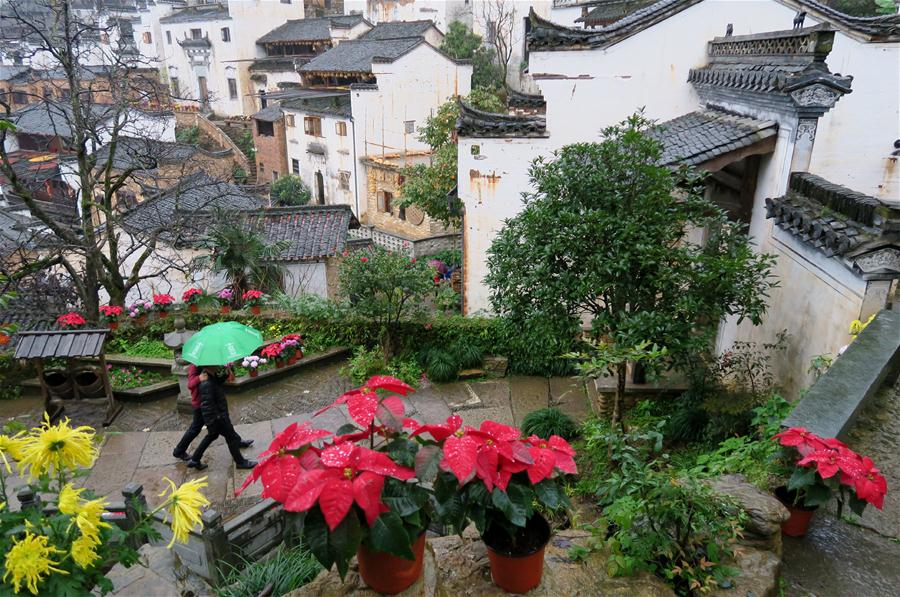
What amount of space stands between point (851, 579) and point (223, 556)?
4.89 m

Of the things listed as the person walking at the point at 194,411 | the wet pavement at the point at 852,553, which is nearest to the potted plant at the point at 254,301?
the person walking at the point at 194,411

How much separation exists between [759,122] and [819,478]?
20.4 ft

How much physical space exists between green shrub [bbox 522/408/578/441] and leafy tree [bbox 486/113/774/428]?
6.09 feet

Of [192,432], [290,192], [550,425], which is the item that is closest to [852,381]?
[550,425]

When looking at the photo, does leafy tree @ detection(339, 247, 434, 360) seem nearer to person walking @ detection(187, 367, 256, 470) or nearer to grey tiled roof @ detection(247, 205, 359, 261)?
person walking @ detection(187, 367, 256, 470)

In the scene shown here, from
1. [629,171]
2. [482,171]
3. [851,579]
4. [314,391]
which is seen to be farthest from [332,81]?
[851,579]

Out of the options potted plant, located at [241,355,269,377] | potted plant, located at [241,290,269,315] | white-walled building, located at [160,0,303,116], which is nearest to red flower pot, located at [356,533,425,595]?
potted plant, located at [241,355,269,377]

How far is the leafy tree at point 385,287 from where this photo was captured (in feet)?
36.6

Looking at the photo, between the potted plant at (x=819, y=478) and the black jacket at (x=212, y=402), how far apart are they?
603 centimetres

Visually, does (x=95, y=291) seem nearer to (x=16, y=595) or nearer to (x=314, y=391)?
(x=314, y=391)

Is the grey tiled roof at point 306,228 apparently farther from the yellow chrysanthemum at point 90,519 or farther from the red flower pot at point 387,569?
the red flower pot at point 387,569

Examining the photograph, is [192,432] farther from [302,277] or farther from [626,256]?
[302,277]

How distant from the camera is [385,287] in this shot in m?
11.2

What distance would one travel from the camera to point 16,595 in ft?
9.55
